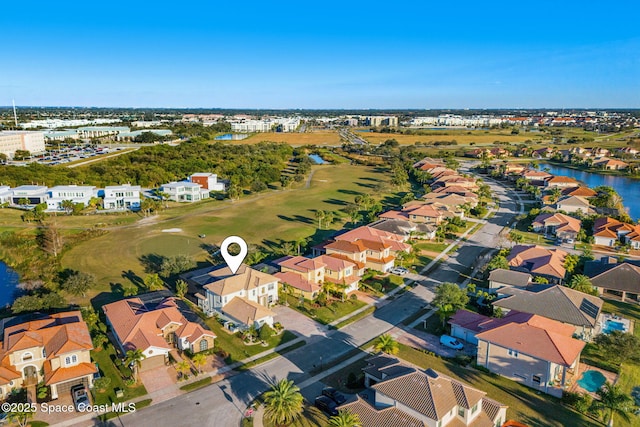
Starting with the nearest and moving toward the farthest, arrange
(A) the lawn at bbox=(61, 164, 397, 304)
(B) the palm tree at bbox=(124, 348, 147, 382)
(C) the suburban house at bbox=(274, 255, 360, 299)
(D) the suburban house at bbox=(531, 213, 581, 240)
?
(B) the palm tree at bbox=(124, 348, 147, 382) → (C) the suburban house at bbox=(274, 255, 360, 299) → (A) the lawn at bbox=(61, 164, 397, 304) → (D) the suburban house at bbox=(531, 213, 581, 240)

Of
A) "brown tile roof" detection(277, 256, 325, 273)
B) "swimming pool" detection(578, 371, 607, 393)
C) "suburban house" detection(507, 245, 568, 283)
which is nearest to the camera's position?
"swimming pool" detection(578, 371, 607, 393)

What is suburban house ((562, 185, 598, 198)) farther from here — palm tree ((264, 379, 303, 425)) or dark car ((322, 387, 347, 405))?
palm tree ((264, 379, 303, 425))

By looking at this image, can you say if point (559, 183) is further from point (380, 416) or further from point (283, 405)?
point (283, 405)

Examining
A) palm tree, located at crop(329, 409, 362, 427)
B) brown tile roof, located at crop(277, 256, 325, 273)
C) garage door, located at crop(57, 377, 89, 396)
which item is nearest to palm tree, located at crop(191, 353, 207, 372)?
garage door, located at crop(57, 377, 89, 396)

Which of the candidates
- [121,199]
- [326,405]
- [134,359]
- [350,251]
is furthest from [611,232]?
[121,199]

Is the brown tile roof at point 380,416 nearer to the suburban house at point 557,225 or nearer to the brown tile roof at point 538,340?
the brown tile roof at point 538,340

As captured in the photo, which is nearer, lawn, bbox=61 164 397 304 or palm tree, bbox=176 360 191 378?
palm tree, bbox=176 360 191 378

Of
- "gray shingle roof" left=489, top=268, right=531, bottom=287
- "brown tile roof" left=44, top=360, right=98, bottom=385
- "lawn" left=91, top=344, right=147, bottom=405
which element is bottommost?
"lawn" left=91, top=344, right=147, bottom=405
